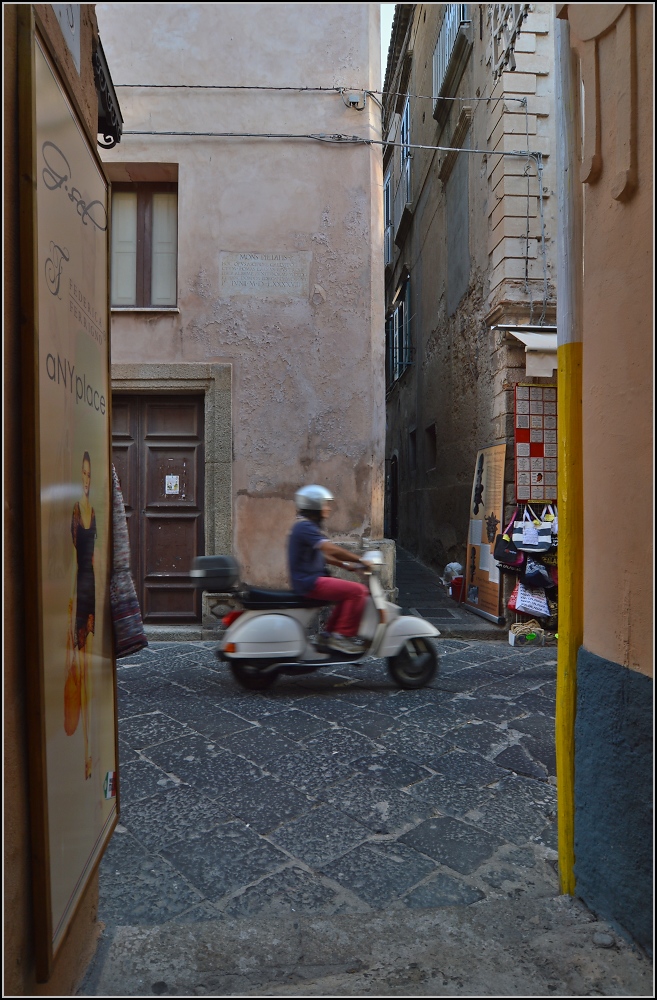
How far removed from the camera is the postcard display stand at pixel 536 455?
6.63 meters

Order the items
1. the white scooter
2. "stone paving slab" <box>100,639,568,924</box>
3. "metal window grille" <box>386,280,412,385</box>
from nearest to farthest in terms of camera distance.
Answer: "stone paving slab" <box>100,639,568,924</box> → the white scooter → "metal window grille" <box>386,280,412,385</box>

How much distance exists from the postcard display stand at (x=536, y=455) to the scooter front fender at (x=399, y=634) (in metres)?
2.11

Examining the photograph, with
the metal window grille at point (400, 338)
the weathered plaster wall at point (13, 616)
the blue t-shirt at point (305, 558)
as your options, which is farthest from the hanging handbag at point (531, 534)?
the metal window grille at point (400, 338)

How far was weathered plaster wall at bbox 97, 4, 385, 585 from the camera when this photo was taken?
6.77m

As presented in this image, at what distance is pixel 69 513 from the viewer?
5.22ft

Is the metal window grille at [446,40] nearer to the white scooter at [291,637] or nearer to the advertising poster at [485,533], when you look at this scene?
the advertising poster at [485,533]

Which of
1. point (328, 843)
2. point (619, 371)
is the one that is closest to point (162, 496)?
point (328, 843)

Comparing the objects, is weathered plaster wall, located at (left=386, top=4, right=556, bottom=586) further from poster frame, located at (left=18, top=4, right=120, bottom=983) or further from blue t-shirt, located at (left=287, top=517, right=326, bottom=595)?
poster frame, located at (left=18, top=4, right=120, bottom=983)

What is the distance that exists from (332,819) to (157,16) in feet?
24.6

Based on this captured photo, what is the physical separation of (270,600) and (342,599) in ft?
1.66

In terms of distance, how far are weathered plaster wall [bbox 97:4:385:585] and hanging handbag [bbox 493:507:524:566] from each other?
50.2 inches

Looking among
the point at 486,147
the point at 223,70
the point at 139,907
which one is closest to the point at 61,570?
the point at 139,907

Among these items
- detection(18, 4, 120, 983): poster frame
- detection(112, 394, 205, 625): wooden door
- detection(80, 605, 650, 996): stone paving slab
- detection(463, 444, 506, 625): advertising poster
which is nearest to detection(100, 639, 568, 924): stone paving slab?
detection(80, 605, 650, 996): stone paving slab

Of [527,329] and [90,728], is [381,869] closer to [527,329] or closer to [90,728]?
[90,728]
